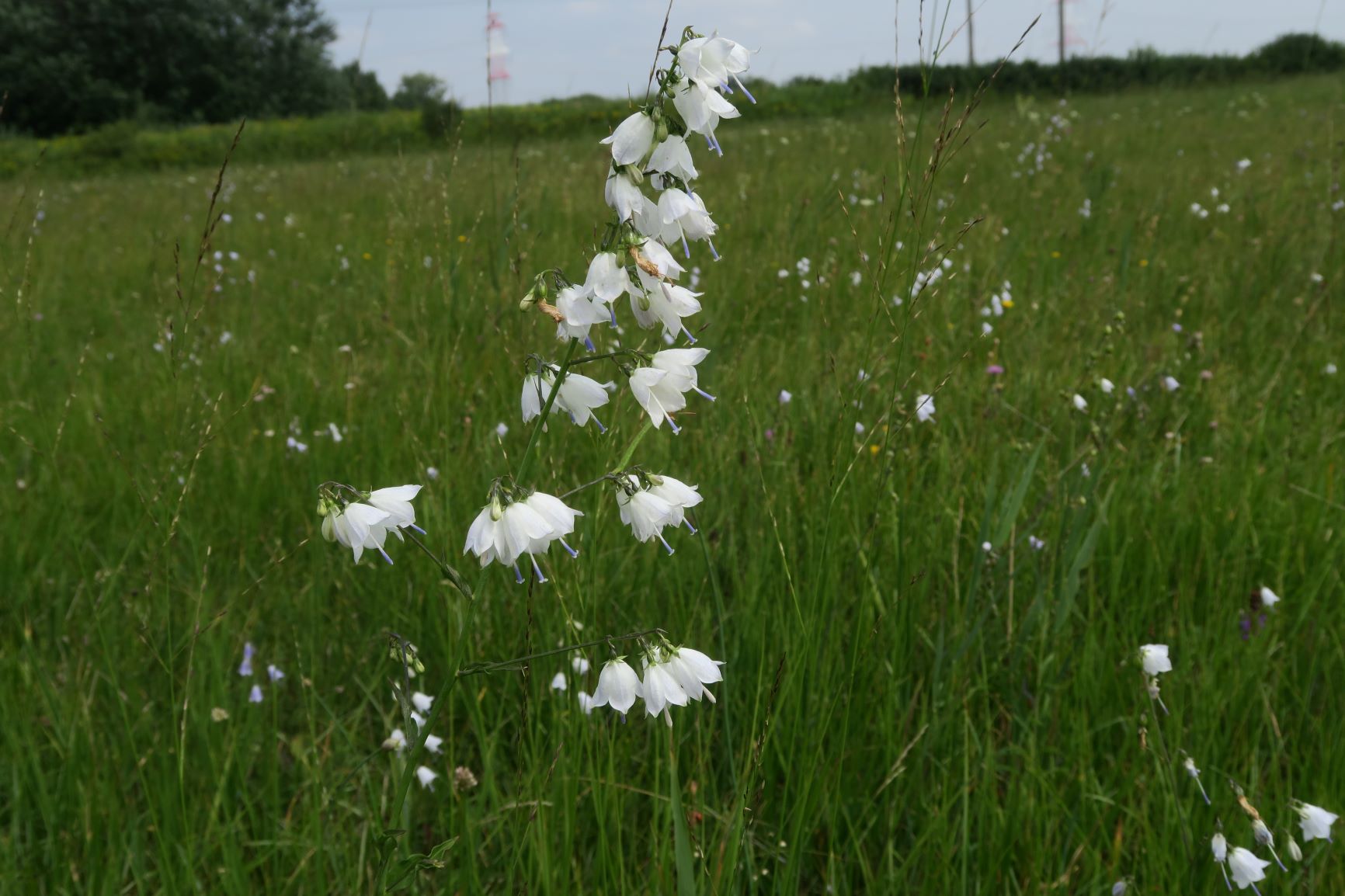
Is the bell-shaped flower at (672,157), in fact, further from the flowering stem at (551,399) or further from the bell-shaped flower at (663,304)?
Answer: the flowering stem at (551,399)

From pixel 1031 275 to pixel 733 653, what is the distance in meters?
3.20

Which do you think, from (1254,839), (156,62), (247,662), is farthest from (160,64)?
(1254,839)

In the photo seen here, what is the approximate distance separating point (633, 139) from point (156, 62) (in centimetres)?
5183

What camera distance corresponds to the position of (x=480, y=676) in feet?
6.80

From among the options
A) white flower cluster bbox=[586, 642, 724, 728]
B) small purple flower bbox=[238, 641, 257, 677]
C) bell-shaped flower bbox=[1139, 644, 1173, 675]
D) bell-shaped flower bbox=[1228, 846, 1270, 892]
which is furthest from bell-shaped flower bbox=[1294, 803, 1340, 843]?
small purple flower bbox=[238, 641, 257, 677]

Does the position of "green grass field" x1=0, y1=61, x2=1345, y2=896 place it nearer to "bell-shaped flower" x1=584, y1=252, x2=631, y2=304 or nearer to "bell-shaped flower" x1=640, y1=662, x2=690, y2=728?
"bell-shaped flower" x1=640, y1=662, x2=690, y2=728

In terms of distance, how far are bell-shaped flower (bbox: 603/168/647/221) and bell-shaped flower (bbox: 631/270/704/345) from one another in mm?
84

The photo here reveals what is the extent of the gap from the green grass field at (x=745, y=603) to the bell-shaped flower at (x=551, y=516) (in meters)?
0.08

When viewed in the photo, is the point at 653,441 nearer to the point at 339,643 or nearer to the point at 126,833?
the point at 339,643

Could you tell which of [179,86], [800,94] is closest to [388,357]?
[800,94]

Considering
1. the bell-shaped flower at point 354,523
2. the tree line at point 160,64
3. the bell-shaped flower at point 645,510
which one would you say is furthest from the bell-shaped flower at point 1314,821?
the tree line at point 160,64

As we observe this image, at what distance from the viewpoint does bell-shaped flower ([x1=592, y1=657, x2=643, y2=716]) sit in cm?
117

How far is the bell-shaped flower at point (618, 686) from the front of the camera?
3.83 ft

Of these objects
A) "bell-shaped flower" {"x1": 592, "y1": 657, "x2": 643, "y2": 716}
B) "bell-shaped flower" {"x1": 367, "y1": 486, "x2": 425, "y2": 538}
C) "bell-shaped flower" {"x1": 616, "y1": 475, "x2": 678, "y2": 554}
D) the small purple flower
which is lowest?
the small purple flower
